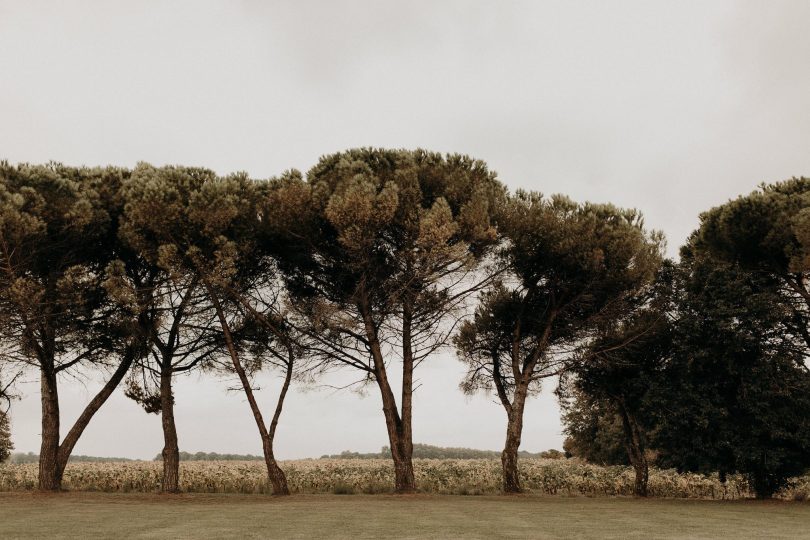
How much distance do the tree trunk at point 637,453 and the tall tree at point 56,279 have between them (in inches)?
726

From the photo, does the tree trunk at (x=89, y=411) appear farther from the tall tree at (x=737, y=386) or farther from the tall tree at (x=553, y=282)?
the tall tree at (x=737, y=386)

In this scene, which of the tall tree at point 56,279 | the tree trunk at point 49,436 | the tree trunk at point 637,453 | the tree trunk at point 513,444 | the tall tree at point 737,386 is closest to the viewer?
the tall tree at point 56,279

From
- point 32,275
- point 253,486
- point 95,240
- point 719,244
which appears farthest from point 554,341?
point 32,275

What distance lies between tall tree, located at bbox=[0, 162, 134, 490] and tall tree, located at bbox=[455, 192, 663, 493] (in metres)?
13.0

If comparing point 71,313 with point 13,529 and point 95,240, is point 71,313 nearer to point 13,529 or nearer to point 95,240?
point 95,240

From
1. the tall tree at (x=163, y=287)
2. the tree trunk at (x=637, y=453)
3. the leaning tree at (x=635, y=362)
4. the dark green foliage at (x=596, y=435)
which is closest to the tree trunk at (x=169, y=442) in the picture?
the tall tree at (x=163, y=287)

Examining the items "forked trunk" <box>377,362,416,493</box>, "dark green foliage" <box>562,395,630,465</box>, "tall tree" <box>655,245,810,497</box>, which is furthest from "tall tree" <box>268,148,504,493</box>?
"dark green foliage" <box>562,395,630,465</box>

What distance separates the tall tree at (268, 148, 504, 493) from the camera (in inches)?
786

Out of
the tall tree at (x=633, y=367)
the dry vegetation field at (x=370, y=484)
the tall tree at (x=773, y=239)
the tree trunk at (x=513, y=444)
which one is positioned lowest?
the dry vegetation field at (x=370, y=484)

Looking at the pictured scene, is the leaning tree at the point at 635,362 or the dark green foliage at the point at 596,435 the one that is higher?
the leaning tree at the point at 635,362

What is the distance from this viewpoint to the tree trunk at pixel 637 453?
23625mm

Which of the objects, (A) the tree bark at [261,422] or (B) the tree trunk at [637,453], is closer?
(A) the tree bark at [261,422]

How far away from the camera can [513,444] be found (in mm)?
22719

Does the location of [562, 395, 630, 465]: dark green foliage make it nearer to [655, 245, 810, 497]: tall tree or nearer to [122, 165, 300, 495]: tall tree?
[655, 245, 810, 497]: tall tree
